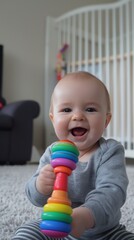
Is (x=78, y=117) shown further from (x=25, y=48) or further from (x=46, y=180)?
(x=25, y=48)

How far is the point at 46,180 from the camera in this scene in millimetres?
484

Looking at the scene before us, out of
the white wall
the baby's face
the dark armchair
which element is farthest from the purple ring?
the white wall

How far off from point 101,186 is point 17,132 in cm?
176

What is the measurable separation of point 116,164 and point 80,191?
0.09 meters

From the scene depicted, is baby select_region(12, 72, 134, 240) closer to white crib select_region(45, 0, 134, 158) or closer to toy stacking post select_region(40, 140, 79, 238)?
toy stacking post select_region(40, 140, 79, 238)

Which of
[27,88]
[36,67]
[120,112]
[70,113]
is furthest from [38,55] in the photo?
[70,113]

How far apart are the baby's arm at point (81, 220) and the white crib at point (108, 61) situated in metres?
1.76

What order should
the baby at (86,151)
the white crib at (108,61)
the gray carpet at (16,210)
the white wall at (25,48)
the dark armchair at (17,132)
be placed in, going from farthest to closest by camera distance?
the white wall at (25,48) < the white crib at (108,61) < the dark armchair at (17,132) < the gray carpet at (16,210) < the baby at (86,151)

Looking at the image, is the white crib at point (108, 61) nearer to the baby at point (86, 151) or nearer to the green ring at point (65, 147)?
the baby at point (86, 151)

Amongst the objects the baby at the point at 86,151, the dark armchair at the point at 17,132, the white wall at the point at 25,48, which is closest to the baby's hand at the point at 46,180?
the baby at the point at 86,151

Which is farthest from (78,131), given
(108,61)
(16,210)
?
(108,61)

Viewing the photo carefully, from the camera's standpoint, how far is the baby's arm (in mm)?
405

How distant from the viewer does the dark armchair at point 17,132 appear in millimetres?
2139

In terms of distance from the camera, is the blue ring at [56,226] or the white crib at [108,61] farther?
the white crib at [108,61]
